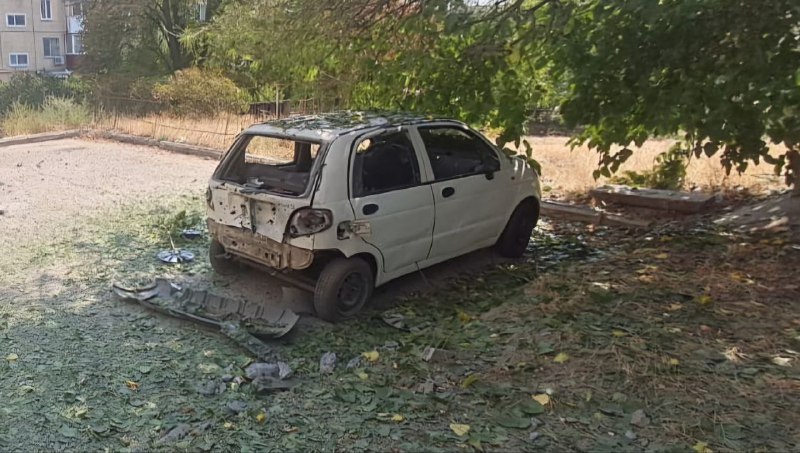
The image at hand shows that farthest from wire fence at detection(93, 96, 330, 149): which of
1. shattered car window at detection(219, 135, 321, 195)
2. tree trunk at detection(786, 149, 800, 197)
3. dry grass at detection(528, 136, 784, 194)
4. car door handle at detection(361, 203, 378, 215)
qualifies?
tree trunk at detection(786, 149, 800, 197)

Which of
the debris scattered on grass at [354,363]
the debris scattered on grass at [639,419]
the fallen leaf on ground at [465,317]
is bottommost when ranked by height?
the debris scattered on grass at [354,363]

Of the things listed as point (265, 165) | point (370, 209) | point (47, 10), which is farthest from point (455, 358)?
point (47, 10)

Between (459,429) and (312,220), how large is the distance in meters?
2.30

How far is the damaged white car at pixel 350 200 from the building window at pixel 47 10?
3355 cm

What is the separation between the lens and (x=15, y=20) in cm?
3156

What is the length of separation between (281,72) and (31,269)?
447cm

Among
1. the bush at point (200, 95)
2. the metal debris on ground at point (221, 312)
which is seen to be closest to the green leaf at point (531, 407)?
the metal debris on ground at point (221, 312)

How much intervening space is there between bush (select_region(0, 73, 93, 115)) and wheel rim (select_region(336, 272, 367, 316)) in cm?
1832

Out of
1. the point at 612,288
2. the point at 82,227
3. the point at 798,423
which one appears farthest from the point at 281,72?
the point at 798,423

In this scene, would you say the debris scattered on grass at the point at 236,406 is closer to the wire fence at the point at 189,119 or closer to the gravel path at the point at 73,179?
the gravel path at the point at 73,179

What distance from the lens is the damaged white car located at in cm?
537

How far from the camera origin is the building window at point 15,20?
31062 mm

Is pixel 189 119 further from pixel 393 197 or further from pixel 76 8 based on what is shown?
pixel 76 8

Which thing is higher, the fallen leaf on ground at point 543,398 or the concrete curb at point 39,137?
the fallen leaf on ground at point 543,398
